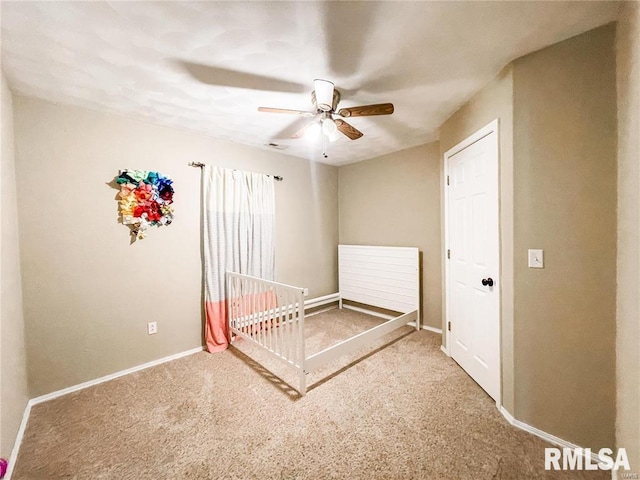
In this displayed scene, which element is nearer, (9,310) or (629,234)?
(629,234)

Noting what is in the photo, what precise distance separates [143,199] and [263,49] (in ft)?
5.82

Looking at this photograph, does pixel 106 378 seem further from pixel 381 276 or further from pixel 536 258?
pixel 536 258

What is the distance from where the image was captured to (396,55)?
5.08ft

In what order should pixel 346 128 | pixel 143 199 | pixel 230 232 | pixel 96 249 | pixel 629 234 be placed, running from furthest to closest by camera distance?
pixel 230 232 < pixel 143 199 < pixel 96 249 < pixel 346 128 < pixel 629 234

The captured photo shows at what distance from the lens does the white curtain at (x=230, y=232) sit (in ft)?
9.14

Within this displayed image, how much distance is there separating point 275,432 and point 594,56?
2925mm

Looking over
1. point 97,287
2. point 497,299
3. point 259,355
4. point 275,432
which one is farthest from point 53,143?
point 497,299

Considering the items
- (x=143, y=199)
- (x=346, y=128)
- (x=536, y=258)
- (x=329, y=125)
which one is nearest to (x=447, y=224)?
(x=536, y=258)

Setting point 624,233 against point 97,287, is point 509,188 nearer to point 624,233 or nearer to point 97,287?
point 624,233

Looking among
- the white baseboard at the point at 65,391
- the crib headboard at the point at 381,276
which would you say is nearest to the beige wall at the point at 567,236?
the crib headboard at the point at 381,276

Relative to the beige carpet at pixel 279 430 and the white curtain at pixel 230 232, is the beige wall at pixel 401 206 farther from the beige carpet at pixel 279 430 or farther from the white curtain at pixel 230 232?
the white curtain at pixel 230 232

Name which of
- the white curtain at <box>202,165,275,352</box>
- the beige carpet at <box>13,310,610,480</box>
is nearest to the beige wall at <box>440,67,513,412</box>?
the beige carpet at <box>13,310,610,480</box>

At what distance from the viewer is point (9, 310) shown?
5.20 ft

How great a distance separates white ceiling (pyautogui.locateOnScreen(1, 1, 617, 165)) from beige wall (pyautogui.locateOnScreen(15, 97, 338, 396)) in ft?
0.93
